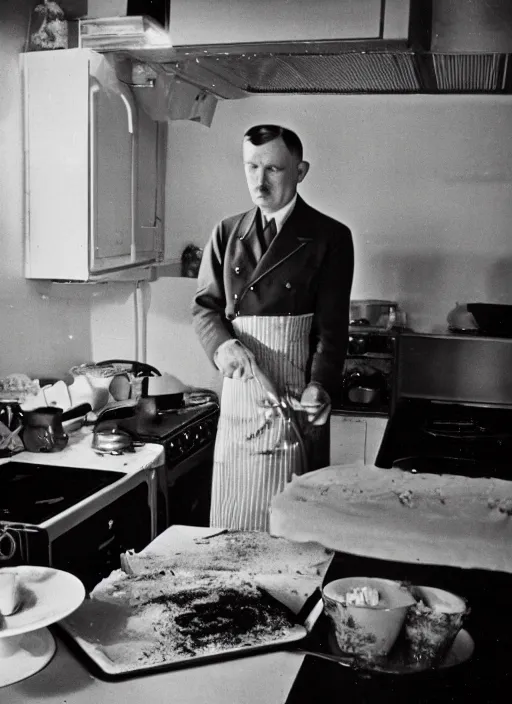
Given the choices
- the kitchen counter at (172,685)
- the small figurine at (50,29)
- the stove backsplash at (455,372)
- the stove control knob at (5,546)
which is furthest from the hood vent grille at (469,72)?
the stove control knob at (5,546)

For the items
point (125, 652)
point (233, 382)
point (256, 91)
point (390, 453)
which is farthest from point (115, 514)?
point (256, 91)

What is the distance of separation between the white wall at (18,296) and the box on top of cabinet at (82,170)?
0.11 feet

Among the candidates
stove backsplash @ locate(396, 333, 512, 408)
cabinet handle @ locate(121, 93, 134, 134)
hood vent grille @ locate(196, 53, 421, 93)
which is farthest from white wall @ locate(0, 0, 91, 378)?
stove backsplash @ locate(396, 333, 512, 408)

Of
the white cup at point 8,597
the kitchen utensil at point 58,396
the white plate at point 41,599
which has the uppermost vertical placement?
the kitchen utensil at point 58,396

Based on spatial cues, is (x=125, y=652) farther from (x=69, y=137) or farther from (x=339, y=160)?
(x=69, y=137)

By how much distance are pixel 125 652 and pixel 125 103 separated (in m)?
1.52

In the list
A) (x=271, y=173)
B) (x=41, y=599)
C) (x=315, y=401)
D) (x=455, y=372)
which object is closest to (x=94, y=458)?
(x=315, y=401)

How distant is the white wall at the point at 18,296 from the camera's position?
2.25m

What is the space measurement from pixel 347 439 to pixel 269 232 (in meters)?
0.55

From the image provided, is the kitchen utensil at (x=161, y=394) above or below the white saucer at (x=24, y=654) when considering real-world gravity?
above

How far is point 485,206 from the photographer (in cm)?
182

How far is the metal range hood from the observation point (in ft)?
5.84

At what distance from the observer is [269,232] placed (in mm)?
1883

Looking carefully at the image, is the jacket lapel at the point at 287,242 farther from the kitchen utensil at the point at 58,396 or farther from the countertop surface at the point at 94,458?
the kitchen utensil at the point at 58,396
